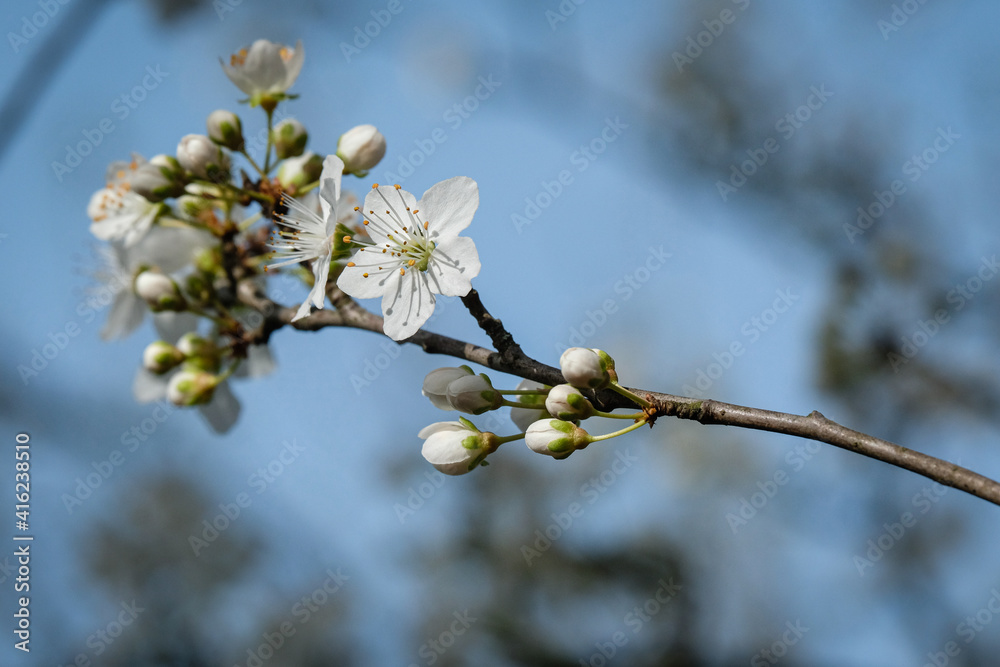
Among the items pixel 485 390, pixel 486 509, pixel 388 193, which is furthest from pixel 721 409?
pixel 486 509

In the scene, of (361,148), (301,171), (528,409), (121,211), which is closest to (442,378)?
(528,409)

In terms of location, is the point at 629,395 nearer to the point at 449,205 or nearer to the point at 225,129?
the point at 449,205

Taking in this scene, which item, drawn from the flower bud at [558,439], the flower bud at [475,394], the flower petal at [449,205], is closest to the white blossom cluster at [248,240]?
the flower petal at [449,205]

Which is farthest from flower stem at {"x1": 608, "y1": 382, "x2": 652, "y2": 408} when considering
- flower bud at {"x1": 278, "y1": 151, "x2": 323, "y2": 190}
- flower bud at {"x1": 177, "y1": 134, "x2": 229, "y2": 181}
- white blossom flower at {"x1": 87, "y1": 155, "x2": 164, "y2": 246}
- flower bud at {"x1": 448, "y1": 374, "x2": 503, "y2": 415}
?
white blossom flower at {"x1": 87, "y1": 155, "x2": 164, "y2": 246}

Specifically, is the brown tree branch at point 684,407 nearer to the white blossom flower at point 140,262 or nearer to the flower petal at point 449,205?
the flower petal at point 449,205

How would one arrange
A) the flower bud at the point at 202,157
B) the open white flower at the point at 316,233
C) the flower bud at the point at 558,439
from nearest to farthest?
the flower bud at the point at 558,439
the open white flower at the point at 316,233
the flower bud at the point at 202,157

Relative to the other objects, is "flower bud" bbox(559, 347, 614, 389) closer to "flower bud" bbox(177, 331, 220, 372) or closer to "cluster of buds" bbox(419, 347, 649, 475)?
"cluster of buds" bbox(419, 347, 649, 475)

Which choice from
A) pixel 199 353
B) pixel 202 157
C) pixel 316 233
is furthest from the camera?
pixel 199 353
